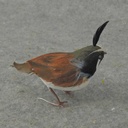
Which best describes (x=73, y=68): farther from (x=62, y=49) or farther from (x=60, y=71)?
(x=62, y=49)

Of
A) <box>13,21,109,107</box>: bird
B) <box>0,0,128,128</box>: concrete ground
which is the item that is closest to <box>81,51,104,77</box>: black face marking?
<box>13,21,109,107</box>: bird

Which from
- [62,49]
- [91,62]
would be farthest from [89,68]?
[62,49]

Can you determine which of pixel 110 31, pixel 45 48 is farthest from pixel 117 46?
pixel 45 48

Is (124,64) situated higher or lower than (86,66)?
lower

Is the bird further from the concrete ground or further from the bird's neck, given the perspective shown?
the concrete ground

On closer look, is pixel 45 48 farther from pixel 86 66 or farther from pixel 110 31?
pixel 86 66

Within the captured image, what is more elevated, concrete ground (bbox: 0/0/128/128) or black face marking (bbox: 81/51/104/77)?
black face marking (bbox: 81/51/104/77)

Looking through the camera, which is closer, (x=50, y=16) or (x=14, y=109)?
(x=14, y=109)

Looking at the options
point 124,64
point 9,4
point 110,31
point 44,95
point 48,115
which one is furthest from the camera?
point 9,4

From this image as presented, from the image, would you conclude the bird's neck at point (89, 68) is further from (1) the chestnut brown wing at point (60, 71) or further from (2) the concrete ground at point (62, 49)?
(2) the concrete ground at point (62, 49)
